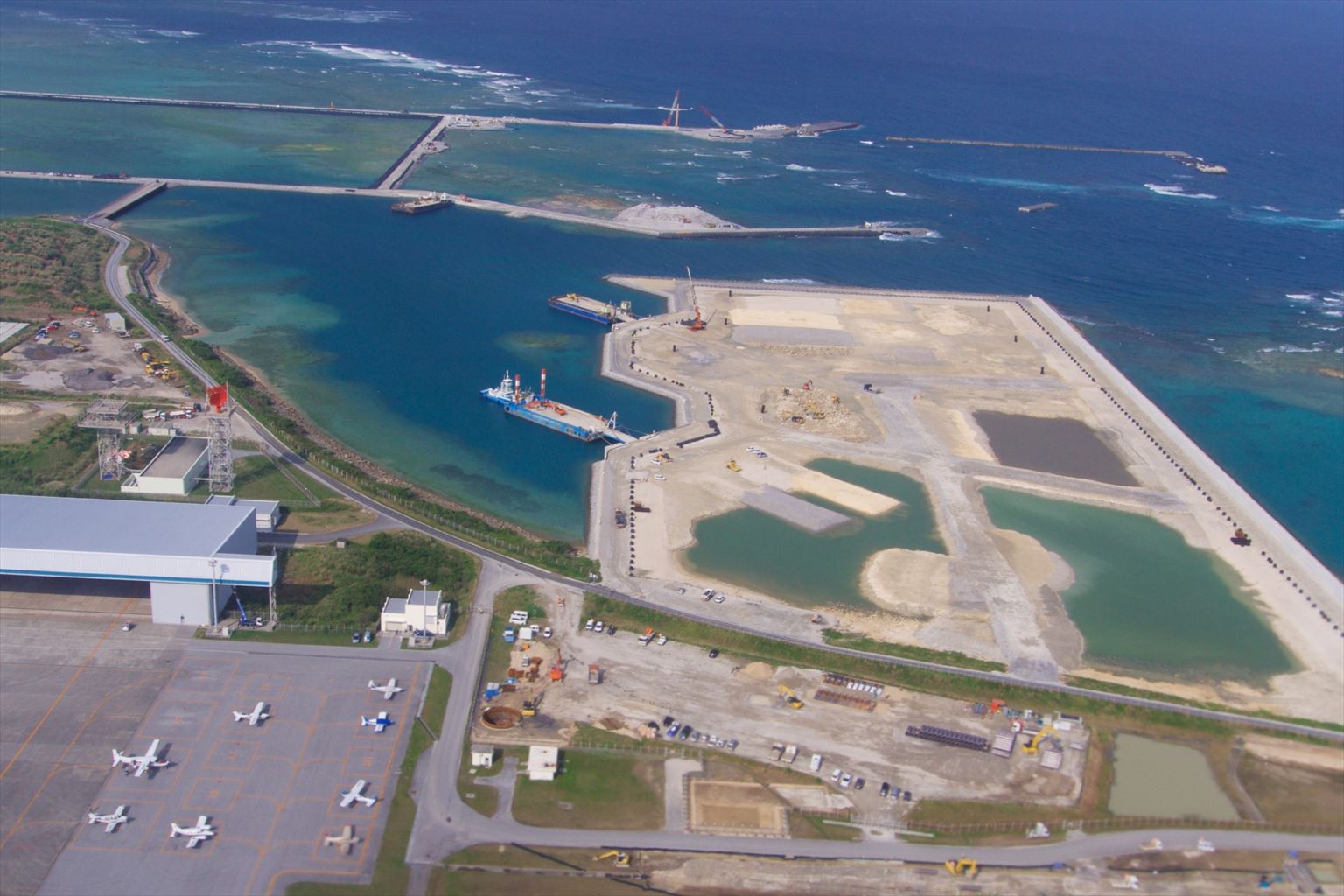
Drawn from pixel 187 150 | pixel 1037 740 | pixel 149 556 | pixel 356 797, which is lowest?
pixel 356 797

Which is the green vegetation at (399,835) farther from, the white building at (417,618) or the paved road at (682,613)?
the paved road at (682,613)

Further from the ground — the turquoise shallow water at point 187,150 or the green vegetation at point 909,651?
the turquoise shallow water at point 187,150

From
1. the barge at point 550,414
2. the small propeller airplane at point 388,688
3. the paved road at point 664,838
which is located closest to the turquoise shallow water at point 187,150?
the barge at point 550,414

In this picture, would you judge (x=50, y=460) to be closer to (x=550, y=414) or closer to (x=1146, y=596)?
(x=550, y=414)

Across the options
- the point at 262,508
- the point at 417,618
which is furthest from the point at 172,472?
the point at 417,618

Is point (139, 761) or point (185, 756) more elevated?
point (139, 761)

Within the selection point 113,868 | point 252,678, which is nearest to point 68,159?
point 252,678

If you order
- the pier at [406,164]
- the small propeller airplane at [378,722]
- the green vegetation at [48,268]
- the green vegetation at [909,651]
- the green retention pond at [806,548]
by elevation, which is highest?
the pier at [406,164]
